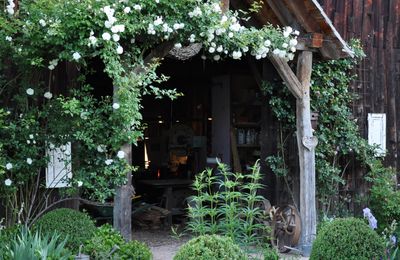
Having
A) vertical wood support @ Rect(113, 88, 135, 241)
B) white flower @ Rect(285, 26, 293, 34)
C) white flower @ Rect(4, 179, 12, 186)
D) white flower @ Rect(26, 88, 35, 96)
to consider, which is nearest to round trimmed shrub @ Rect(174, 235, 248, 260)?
vertical wood support @ Rect(113, 88, 135, 241)

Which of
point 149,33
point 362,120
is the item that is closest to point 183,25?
point 149,33

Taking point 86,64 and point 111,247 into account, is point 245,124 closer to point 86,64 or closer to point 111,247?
point 86,64

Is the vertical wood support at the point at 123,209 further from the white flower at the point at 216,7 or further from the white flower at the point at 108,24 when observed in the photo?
the white flower at the point at 216,7

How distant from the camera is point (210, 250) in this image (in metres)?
4.68

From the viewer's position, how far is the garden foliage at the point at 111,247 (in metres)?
5.88

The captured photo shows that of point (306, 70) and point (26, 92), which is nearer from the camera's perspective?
point (26, 92)

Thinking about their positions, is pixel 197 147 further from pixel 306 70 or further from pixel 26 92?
pixel 26 92

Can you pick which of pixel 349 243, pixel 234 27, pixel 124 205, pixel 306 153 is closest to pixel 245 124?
pixel 306 153

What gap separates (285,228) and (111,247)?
3011 millimetres

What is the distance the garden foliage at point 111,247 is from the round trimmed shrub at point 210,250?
1.38 m

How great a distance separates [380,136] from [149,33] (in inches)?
211

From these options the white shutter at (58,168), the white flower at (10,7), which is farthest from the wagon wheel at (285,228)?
the white flower at (10,7)

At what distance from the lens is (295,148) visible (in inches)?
347

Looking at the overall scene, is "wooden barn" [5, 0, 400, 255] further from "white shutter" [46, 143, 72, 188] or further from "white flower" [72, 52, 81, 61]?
"white flower" [72, 52, 81, 61]
